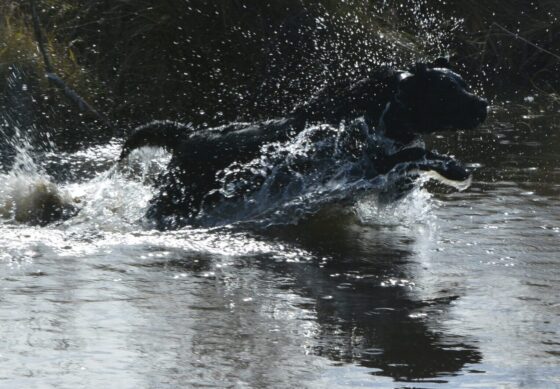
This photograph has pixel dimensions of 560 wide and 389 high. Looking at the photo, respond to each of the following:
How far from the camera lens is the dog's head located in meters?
5.97

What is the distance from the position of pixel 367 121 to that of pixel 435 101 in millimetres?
380

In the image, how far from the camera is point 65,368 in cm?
346

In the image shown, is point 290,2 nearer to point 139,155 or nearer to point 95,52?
point 95,52

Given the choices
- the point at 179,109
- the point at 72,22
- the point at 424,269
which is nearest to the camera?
the point at 424,269

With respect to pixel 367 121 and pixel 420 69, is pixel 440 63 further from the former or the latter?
pixel 367 121

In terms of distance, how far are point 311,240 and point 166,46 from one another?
13.0 ft

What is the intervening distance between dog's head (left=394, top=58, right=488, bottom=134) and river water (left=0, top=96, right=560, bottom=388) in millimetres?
459

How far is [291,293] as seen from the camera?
4492 millimetres

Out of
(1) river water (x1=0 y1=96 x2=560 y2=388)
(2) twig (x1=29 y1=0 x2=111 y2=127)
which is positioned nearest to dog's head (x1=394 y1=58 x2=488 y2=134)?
(1) river water (x1=0 y1=96 x2=560 y2=388)

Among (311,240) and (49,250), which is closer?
(49,250)

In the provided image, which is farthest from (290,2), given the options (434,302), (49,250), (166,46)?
(434,302)

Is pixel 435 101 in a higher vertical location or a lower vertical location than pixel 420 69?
lower

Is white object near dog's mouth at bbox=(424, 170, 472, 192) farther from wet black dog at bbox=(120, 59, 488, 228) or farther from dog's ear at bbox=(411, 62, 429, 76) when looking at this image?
dog's ear at bbox=(411, 62, 429, 76)

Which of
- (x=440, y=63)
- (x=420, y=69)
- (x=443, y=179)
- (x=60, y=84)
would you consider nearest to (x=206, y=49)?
(x=60, y=84)
